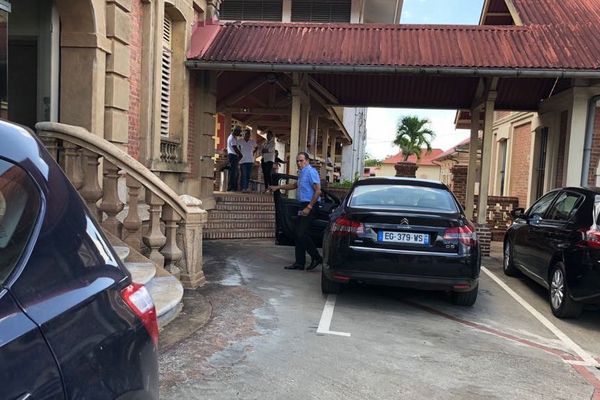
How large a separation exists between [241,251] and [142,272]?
163 inches

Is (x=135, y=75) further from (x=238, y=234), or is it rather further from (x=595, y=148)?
(x=595, y=148)

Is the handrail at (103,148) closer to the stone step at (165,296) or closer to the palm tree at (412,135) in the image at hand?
the stone step at (165,296)

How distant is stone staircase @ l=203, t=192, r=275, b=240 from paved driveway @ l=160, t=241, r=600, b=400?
3.64 metres

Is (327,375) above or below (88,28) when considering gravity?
below

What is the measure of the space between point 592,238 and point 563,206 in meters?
1.29

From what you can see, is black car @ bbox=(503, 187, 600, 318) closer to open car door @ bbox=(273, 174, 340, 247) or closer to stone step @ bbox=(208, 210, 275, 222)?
open car door @ bbox=(273, 174, 340, 247)

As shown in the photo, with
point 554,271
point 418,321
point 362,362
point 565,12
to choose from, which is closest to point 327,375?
point 362,362

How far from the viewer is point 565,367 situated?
14.6 ft

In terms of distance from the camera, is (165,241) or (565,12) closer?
(165,241)

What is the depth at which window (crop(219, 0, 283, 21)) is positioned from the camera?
19422mm

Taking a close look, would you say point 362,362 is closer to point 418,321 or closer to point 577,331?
point 418,321

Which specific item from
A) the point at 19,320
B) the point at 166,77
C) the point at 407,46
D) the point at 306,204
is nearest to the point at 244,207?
the point at 166,77

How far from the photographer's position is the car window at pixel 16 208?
1525mm

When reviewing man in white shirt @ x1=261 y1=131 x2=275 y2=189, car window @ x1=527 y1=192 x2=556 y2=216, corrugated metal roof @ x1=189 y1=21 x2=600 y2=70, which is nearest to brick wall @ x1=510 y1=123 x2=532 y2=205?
corrugated metal roof @ x1=189 y1=21 x2=600 y2=70
